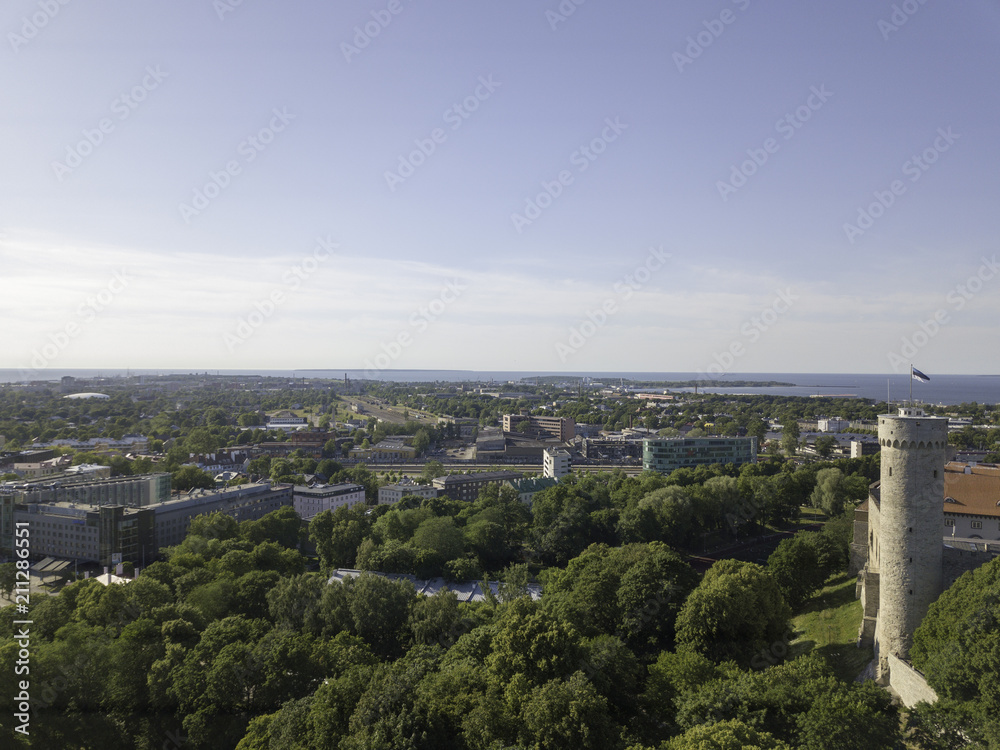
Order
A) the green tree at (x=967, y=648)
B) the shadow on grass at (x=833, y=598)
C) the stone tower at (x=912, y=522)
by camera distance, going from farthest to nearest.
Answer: the shadow on grass at (x=833, y=598)
the stone tower at (x=912, y=522)
the green tree at (x=967, y=648)

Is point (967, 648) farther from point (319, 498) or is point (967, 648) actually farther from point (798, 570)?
point (319, 498)

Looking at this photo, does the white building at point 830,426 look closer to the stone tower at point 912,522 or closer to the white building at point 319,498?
the white building at point 319,498

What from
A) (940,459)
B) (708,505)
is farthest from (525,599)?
(708,505)

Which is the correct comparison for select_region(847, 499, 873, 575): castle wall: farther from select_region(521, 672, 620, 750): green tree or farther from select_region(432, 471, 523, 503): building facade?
select_region(432, 471, 523, 503): building facade

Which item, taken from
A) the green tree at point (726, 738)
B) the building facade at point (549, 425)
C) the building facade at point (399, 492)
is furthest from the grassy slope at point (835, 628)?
the building facade at point (549, 425)

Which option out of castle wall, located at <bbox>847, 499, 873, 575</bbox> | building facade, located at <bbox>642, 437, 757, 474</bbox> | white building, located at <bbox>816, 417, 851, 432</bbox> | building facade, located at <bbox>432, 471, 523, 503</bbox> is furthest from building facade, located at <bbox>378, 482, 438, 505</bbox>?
white building, located at <bbox>816, 417, 851, 432</bbox>

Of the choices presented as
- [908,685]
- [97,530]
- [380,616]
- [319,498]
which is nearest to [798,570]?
[908,685]
